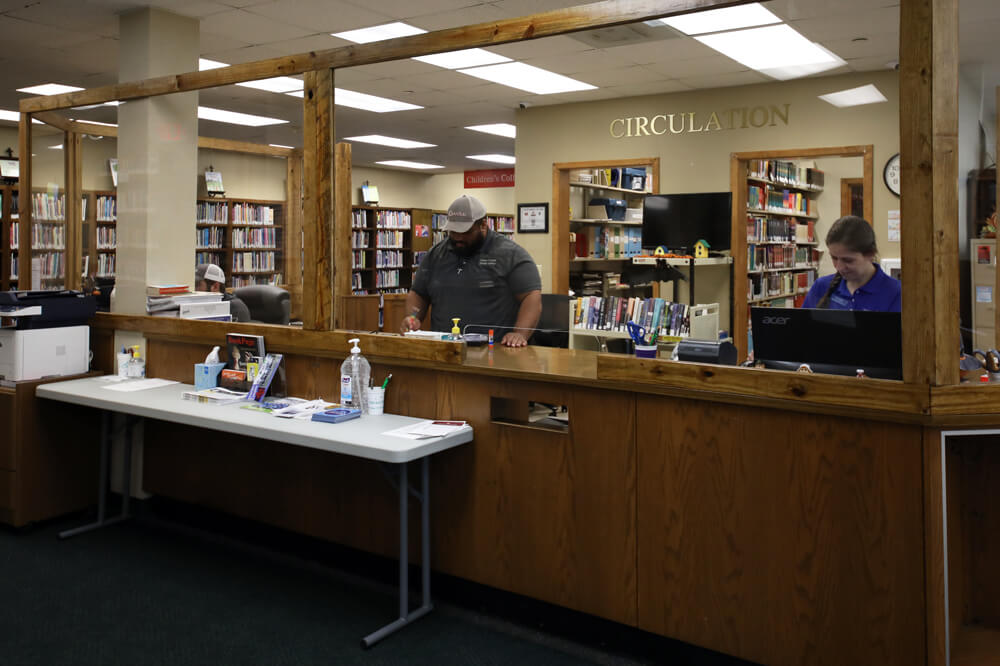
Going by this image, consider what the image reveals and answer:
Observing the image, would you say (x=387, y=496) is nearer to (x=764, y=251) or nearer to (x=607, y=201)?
(x=764, y=251)

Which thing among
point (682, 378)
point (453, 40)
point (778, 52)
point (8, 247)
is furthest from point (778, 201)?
point (8, 247)

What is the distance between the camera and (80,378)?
4449mm

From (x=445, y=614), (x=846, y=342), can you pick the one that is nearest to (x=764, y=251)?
(x=846, y=342)

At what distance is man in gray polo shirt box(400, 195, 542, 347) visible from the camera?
4020 millimetres

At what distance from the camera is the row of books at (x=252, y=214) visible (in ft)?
14.6

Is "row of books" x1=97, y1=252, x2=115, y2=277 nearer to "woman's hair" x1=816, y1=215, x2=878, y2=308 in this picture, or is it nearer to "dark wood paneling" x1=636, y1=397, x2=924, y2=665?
"dark wood paneling" x1=636, y1=397, x2=924, y2=665

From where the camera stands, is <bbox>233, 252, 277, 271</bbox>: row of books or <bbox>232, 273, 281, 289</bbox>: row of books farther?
<bbox>233, 252, 277, 271</bbox>: row of books

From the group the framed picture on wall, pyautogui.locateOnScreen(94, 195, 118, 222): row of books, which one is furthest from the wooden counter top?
the framed picture on wall

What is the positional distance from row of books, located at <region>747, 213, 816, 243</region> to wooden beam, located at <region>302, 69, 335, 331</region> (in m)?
2.10

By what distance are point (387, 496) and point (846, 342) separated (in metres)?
2.04

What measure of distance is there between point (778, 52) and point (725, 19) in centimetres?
41

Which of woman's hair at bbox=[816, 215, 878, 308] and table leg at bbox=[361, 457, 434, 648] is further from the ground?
woman's hair at bbox=[816, 215, 878, 308]

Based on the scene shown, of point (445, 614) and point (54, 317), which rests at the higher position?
point (54, 317)

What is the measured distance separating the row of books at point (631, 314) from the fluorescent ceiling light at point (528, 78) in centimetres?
271
